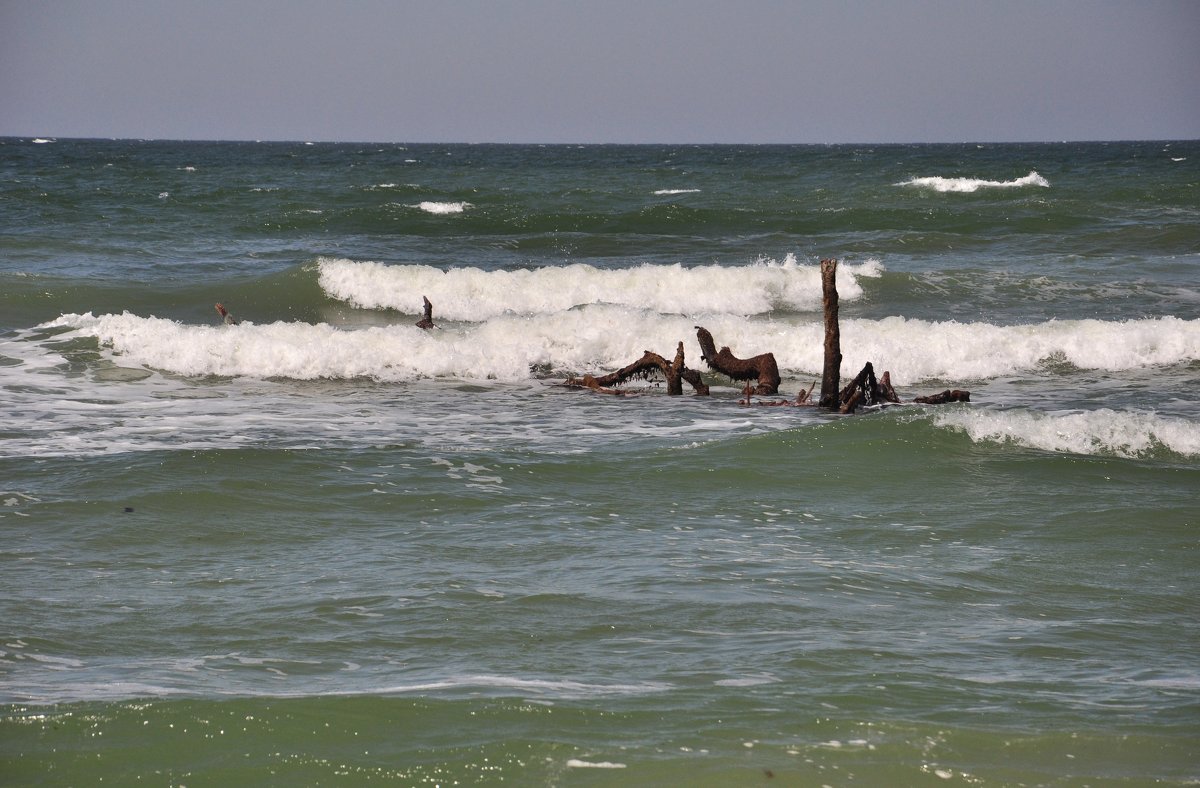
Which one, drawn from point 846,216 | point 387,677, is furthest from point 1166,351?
point 846,216

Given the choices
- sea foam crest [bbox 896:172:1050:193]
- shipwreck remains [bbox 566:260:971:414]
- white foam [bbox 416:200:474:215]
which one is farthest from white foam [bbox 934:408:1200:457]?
sea foam crest [bbox 896:172:1050:193]

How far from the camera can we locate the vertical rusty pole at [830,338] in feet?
36.3

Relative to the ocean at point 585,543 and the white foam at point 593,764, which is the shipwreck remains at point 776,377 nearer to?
the ocean at point 585,543

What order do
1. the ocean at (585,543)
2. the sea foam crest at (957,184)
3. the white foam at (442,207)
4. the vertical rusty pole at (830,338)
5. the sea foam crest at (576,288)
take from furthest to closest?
1. the sea foam crest at (957,184)
2. the white foam at (442,207)
3. the sea foam crest at (576,288)
4. the vertical rusty pole at (830,338)
5. the ocean at (585,543)

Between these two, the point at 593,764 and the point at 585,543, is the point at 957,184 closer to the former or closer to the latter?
the point at 585,543

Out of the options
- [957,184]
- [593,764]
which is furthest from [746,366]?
[957,184]

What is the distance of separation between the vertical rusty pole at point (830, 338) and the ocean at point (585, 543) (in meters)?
0.43

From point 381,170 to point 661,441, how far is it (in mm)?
45578

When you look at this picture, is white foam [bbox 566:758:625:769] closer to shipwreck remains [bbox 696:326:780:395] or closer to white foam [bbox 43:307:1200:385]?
shipwreck remains [bbox 696:326:780:395]

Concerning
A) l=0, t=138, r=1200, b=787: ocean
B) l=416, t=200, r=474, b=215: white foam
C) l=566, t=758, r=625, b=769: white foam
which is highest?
l=416, t=200, r=474, b=215: white foam

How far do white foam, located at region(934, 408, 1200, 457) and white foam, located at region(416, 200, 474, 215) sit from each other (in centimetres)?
2400

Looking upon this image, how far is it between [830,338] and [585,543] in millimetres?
4641

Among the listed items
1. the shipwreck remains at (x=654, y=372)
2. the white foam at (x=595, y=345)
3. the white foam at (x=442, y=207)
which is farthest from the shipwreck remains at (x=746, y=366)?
the white foam at (x=442, y=207)

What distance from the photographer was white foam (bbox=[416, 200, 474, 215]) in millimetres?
33625
